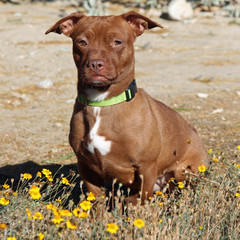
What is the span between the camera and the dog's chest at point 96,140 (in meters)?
3.95

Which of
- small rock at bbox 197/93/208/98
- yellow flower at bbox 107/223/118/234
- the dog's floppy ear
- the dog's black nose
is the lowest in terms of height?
small rock at bbox 197/93/208/98

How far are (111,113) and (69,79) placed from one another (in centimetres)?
583

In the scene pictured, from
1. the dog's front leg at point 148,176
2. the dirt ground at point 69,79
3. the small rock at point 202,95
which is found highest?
the dog's front leg at point 148,176

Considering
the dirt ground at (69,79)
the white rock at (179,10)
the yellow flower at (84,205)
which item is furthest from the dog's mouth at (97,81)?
the white rock at (179,10)

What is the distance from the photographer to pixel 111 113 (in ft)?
13.2

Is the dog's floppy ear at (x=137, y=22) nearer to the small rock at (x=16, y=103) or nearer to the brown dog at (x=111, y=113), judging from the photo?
the brown dog at (x=111, y=113)

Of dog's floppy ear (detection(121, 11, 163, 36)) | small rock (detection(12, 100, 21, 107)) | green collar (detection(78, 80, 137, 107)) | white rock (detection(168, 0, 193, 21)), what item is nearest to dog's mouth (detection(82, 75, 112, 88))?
green collar (detection(78, 80, 137, 107))

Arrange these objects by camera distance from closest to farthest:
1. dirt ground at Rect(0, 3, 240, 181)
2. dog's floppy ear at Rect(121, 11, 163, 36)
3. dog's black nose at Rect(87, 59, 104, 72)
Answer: dog's black nose at Rect(87, 59, 104, 72), dog's floppy ear at Rect(121, 11, 163, 36), dirt ground at Rect(0, 3, 240, 181)

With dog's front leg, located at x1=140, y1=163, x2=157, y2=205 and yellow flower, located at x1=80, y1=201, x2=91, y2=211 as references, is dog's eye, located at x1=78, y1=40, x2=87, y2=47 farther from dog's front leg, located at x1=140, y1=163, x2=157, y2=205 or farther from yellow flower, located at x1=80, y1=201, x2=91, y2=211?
yellow flower, located at x1=80, y1=201, x2=91, y2=211

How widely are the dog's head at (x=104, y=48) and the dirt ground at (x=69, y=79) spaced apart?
205 centimetres

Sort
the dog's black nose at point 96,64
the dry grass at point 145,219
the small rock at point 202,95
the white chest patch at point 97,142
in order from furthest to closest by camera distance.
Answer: the small rock at point 202,95 < the white chest patch at point 97,142 < the dog's black nose at point 96,64 < the dry grass at point 145,219

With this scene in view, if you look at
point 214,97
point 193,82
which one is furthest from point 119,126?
point 193,82

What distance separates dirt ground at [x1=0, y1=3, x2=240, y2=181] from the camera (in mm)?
6340

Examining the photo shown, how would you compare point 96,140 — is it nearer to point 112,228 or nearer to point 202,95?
point 112,228
